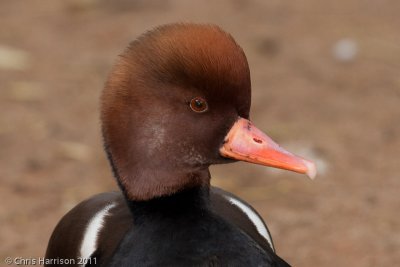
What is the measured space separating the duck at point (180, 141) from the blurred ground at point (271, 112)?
1441mm

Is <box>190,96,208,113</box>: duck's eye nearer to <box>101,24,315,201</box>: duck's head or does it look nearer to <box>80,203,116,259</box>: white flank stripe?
<box>101,24,315,201</box>: duck's head

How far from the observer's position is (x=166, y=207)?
3357 mm

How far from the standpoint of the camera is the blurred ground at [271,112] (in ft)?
16.2

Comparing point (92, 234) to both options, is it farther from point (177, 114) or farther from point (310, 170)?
point (310, 170)

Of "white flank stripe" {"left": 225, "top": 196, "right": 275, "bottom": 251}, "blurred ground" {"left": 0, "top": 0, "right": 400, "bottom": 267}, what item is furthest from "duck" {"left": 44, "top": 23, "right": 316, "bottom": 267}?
"blurred ground" {"left": 0, "top": 0, "right": 400, "bottom": 267}

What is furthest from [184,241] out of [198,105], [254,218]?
[254,218]

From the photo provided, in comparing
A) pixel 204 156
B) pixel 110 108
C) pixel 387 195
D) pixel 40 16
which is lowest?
pixel 387 195

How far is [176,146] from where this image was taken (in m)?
3.35

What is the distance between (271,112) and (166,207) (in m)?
2.75

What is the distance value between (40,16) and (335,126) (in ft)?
8.86

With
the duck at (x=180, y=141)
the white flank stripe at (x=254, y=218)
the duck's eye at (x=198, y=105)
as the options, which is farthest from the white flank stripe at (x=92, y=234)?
the duck's eye at (x=198, y=105)

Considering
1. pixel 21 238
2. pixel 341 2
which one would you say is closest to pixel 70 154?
pixel 21 238

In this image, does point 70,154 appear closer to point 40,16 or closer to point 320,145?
point 320,145

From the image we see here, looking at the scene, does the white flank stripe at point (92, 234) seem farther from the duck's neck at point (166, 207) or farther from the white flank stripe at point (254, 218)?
the white flank stripe at point (254, 218)
